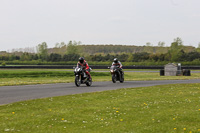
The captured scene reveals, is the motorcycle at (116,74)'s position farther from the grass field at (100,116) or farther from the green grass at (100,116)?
the green grass at (100,116)

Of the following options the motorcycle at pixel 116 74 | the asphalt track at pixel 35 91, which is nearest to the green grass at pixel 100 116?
the asphalt track at pixel 35 91

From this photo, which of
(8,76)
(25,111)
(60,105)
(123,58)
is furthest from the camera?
(123,58)

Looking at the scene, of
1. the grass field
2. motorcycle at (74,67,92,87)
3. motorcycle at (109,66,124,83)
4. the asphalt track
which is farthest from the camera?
motorcycle at (109,66,124,83)

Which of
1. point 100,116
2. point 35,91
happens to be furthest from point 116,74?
point 100,116

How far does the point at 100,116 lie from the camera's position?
925cm

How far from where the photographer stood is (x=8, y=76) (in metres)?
33.1

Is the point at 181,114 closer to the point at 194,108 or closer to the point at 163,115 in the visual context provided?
the point at 163,115

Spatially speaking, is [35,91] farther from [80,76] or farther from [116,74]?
[116,74]

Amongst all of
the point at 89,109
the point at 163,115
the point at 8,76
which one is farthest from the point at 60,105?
the point at 8,76

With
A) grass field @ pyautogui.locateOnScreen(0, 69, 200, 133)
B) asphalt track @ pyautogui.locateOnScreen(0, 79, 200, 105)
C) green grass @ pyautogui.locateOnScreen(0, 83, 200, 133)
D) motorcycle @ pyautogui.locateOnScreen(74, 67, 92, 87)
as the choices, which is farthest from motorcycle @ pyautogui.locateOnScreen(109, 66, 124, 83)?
green grass @ pyautogui.locateOnScreen(0, 83, 200, 133)

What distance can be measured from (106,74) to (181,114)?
2951cm

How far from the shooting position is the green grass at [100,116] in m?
A: 7.66

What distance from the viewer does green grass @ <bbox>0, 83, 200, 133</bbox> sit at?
766 cm

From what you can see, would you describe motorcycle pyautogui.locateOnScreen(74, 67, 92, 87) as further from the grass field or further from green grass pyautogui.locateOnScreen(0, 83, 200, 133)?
green grass pyautogui.locateOnScreen(0, 83, 200, 133)
